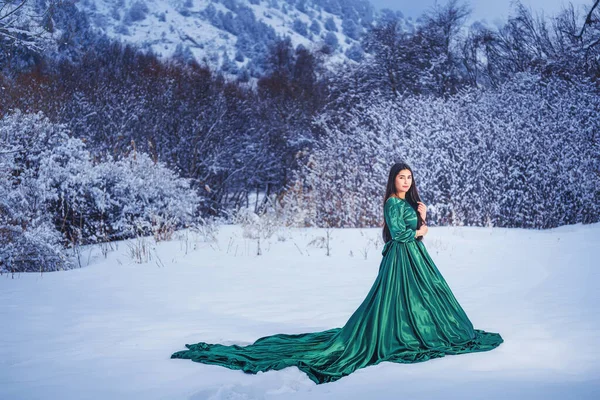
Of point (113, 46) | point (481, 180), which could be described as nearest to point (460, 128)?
point (481, 180)

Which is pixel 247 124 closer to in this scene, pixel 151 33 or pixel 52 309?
pixel 52 309

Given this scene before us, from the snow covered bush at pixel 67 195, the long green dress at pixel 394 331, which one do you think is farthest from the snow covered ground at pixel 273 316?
the snow covered bush at pixel 67 195

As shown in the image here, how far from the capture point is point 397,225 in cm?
354

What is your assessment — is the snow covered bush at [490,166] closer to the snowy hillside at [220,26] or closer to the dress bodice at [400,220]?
the dress bodice at [400,220]

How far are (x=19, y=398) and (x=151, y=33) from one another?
A: 4750 cm

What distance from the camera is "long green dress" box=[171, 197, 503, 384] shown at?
3.30 metres

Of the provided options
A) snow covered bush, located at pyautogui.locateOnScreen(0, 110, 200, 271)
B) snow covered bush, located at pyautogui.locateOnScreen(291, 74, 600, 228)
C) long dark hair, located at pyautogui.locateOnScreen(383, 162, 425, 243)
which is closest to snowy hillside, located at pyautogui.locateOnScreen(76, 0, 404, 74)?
snow covered bush, located at pyautogui.locateOnScreen(291, 74, 600, 228)

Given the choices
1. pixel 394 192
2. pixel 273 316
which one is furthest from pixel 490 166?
pixel 394 192

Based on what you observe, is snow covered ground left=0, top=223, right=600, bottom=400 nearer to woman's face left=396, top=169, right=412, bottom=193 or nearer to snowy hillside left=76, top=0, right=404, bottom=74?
woman's face left=396, top=169, right=412, bottom=193

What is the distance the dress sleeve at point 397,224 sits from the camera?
3.53m

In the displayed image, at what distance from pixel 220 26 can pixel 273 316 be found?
5183 centimetres

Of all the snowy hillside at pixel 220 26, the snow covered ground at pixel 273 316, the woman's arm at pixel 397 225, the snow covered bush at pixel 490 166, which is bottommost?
the snow covered ground at pixel 273 316

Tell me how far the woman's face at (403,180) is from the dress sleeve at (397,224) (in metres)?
0.13

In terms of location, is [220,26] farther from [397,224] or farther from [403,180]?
[397,224]
